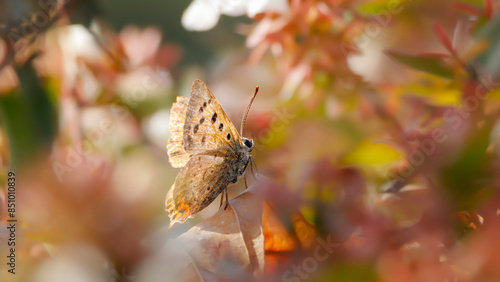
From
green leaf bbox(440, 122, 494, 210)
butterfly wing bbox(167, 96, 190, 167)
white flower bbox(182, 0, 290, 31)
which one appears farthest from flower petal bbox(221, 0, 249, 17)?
green leaf bbox(440, 122, 494, 210)

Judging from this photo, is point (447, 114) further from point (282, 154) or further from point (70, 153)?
point (70, 153)

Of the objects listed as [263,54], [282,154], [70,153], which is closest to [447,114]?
[282,154]

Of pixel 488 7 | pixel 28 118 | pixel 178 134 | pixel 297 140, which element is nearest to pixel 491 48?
pixel 488 7

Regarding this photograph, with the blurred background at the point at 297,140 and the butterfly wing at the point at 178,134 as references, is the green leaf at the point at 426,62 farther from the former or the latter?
the butterfly wing at the point at 178,134

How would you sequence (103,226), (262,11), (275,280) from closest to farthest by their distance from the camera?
(275,280), (103,226), (262,11)

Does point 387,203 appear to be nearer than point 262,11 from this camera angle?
Yes

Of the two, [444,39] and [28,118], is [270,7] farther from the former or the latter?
[28,118]

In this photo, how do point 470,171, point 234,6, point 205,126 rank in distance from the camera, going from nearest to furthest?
point 470,171, point 205,126, point 234,6
